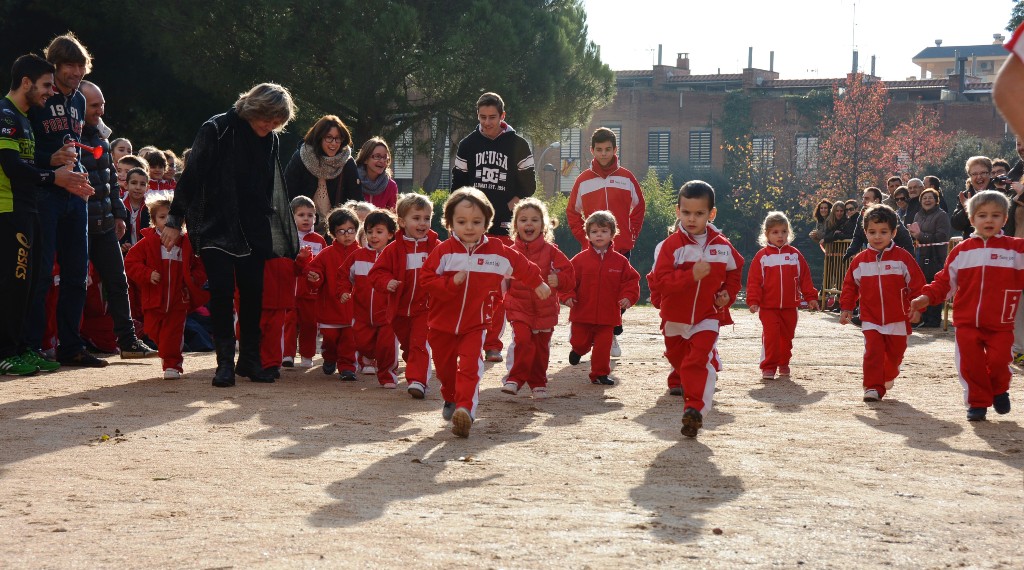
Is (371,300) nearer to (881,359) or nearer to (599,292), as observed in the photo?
(599,292)

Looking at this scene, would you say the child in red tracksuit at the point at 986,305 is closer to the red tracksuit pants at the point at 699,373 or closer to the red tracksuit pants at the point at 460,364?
the red tracksuit pants at the point at 699,373

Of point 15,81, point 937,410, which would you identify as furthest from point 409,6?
point 937,410

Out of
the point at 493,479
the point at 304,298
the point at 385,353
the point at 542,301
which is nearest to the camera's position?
the point at 493,479

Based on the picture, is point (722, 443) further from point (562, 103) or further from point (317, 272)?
point (562, 103)

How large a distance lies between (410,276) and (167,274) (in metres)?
2.03

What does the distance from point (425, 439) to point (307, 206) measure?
13.4 ft

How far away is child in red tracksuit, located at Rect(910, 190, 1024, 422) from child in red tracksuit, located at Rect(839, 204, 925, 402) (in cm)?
83

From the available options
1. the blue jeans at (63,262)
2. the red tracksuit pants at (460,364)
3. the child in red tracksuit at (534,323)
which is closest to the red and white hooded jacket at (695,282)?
the red tracksuit pants at (460,364)

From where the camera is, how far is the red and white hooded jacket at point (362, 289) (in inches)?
365

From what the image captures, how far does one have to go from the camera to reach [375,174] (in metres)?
11.8

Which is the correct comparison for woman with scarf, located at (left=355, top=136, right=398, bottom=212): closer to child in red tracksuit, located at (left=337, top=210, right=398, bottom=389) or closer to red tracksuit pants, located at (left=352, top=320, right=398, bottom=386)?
child in red tracksuit, located at (left=337, top=210, right=398, bottom=389)

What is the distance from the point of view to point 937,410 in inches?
334

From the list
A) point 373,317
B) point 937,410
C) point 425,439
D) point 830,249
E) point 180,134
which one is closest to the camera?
point 425,439

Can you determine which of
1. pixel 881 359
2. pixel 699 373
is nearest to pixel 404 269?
pixel 699 373
